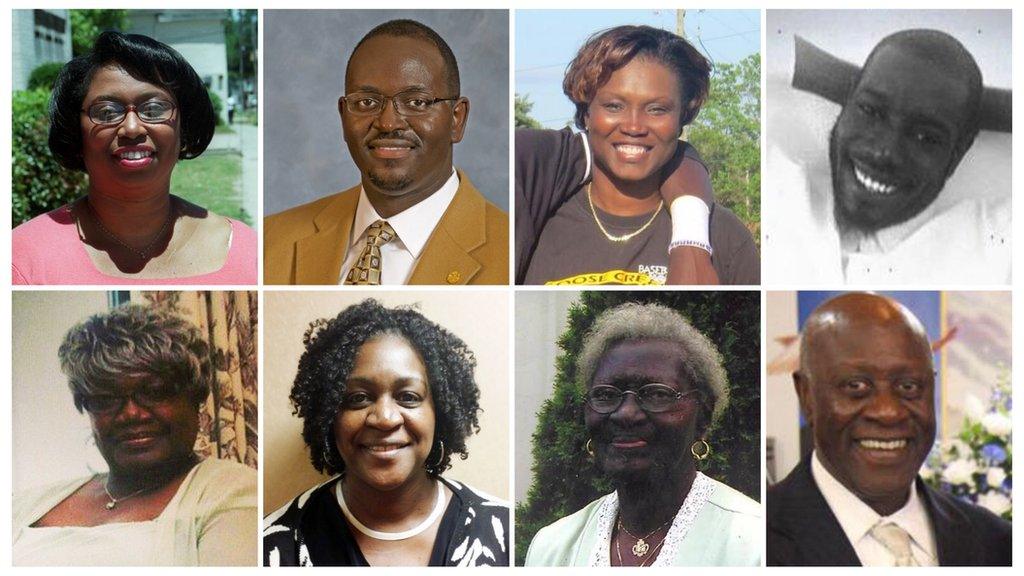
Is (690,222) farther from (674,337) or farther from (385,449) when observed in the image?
(385,449)

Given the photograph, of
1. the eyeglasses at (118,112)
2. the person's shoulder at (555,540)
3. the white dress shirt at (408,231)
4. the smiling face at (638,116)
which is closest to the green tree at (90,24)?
the eyeglasses at (118,112)

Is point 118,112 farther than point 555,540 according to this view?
No

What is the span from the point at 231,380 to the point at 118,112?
88cm

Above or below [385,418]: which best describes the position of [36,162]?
above

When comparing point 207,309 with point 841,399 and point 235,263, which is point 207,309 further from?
point 841,399

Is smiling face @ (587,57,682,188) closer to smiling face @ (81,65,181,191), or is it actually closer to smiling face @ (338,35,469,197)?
smiling face @ (338,35,469,197)

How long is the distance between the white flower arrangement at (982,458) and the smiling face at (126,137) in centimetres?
254

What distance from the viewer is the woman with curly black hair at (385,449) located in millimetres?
4414

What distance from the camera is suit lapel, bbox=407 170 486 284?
4438 millimetres

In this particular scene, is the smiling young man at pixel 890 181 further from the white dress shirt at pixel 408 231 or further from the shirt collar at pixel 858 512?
the white dress shirt at pixel 408 231

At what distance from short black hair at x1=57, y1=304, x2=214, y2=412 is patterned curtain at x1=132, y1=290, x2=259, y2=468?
0.12 feet

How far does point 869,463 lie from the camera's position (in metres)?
4.41

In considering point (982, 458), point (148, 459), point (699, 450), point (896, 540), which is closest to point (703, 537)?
point (699, 450)

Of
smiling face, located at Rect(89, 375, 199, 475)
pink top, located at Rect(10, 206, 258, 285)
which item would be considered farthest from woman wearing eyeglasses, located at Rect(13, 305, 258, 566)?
pink top, located at Rect(10, 206, 258, 285)
